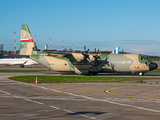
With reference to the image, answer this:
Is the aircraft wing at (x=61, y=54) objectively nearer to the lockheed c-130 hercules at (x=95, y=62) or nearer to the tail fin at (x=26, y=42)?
the lockheed c-130 hercules at (x=95, y=62)

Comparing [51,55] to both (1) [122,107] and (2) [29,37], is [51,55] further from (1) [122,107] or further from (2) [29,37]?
(1) [122,107]

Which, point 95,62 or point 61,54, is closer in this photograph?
point 61,54

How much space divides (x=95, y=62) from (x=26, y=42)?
16017mm

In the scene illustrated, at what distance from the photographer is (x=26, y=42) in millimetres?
47125

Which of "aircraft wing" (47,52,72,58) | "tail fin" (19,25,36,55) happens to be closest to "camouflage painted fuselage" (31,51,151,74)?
"aircraft wing" (47,52,72,58)

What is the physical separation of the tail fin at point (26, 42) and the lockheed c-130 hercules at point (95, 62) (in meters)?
1.55

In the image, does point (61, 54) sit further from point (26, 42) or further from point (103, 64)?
point (26, 42)

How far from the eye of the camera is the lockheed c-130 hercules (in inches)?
1654

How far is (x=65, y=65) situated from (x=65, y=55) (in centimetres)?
236

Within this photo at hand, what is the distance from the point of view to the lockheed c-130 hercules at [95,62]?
138ft

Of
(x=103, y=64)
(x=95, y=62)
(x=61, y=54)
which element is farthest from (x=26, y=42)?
(x=103, y=64)

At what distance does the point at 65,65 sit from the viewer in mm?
44250

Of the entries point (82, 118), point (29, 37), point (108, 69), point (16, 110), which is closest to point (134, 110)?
point (82, 118)

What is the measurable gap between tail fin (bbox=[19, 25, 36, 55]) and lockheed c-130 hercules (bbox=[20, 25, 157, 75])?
1550mm
